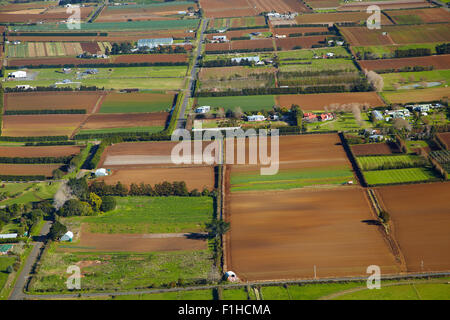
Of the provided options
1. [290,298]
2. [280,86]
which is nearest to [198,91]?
[280,86]

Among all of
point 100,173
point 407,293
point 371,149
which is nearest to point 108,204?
point 100,173

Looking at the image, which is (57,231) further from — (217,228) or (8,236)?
(217,228)

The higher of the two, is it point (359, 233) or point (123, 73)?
point (123, 73)

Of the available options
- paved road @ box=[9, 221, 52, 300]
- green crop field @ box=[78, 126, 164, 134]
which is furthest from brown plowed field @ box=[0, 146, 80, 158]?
paved road @ box=[9, 221, 52, 300]

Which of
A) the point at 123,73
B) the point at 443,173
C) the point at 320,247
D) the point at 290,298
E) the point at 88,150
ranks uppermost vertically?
the point at 123,73

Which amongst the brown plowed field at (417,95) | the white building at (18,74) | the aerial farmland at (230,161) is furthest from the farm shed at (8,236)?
the brown plowed field at (417,95)

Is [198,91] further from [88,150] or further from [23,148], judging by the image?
[23,148]
